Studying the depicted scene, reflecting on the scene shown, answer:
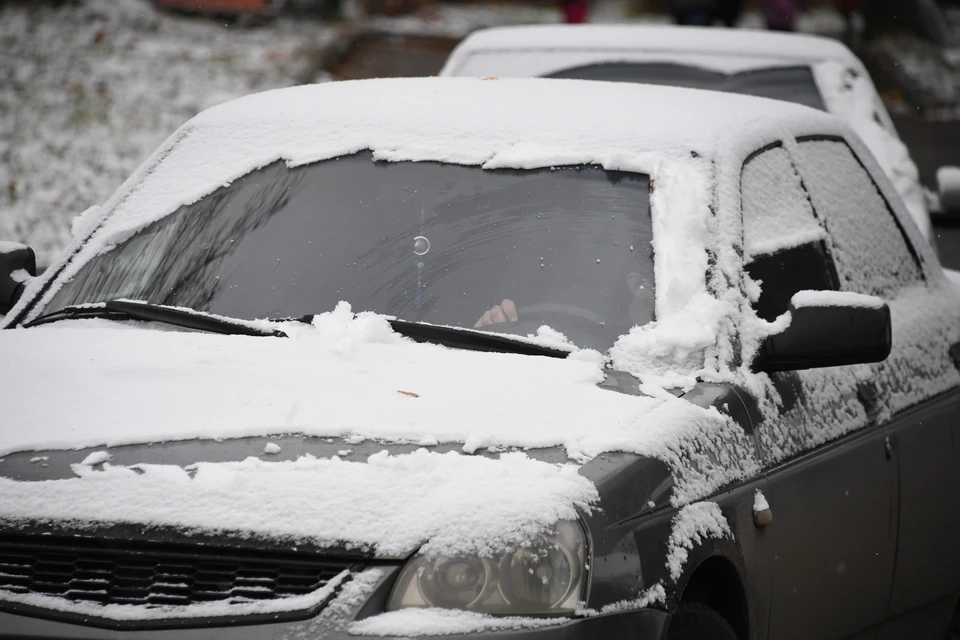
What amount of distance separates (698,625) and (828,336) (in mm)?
869

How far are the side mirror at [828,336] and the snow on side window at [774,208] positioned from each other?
0.30m

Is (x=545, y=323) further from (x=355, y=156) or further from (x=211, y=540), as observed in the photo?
(x=211, y=540)

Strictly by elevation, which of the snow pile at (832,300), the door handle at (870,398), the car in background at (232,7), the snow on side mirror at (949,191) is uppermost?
the car in background at (232,7)

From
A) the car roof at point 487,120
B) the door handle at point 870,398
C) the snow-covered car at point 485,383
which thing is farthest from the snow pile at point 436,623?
the door handle at point 870,398

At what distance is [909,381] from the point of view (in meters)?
4.58

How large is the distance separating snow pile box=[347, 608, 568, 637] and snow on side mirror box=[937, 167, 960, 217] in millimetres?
5252

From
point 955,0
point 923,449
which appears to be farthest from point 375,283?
point 955,0

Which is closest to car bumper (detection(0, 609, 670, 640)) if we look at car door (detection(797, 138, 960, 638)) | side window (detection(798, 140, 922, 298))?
car door (detection(797, 138, 960, 638))

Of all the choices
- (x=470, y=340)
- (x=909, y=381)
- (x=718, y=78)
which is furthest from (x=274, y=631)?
(x=718, y=78)

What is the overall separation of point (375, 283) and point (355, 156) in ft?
1.79

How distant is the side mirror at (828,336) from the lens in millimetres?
3619

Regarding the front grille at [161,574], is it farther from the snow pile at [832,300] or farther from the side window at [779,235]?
the side window at [779,235]

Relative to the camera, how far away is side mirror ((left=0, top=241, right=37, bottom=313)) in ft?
14.6

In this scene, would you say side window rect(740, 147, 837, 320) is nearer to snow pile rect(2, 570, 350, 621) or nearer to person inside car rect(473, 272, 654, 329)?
person inside car rect(473, 272, 654, 329)
